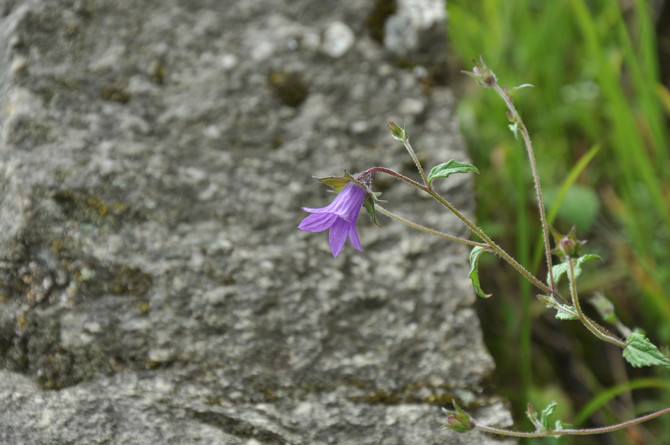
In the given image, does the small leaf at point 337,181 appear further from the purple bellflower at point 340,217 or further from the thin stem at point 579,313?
the thin stem at point 579,313

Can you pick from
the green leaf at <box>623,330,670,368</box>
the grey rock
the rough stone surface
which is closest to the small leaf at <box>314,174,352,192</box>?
the rough stone surface

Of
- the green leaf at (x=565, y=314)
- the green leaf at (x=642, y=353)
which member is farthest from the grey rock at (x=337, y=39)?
the green leaf at (x=642, y=353)

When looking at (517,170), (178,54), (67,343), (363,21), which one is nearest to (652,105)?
(517,170)

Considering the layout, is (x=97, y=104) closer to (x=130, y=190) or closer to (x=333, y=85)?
(x=130, y=190)

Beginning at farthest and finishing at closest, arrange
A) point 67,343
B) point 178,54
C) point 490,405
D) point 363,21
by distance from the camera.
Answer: point 363,21
point 178,54
point 490,405
point 67,343

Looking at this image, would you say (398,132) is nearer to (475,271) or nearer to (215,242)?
(475,271)

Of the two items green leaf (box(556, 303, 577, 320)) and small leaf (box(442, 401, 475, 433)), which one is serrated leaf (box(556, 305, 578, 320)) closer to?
green leaf (box(556, 303, 577, 320))

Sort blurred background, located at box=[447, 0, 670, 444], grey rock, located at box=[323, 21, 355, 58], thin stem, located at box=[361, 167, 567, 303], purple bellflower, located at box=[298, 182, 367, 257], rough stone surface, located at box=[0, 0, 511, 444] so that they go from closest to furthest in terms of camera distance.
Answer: thin stem, located at box=[361, 167, 567, 303]
purple bellflower, located at box=[298, 182, 367, 257]
rough stone surface, located at box=[0, 0, 511, 444]
grey rock, located at box=[323, 21, 355, 58]
blurred background, located at box=[447, 0, 670, 444]
